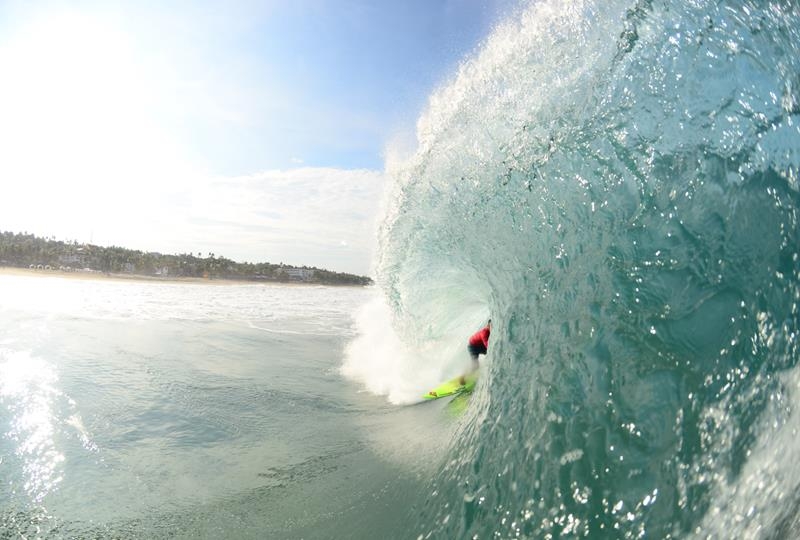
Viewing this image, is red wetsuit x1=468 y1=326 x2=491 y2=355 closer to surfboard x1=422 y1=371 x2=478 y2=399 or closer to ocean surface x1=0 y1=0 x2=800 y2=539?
surfboard x1=422 y1=371 x2=478 y2=399

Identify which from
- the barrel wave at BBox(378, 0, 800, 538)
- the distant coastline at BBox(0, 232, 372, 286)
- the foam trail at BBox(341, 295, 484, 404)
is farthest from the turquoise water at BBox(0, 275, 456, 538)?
the distant coastline at BBox(0, 232, 372, 286)

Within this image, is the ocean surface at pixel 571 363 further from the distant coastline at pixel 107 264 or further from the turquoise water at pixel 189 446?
the distant coastline at pixel 107 264

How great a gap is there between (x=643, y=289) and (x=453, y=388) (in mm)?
4442

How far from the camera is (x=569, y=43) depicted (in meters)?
4.53

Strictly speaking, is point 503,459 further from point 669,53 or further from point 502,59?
point 502,59

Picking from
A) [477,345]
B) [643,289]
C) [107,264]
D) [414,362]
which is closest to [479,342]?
[477,345]

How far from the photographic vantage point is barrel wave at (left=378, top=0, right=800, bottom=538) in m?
2.11

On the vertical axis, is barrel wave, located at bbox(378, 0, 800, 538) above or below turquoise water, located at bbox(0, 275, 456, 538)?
above

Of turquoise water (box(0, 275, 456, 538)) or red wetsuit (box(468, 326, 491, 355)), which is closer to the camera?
turquoise water (box(0, 275, 456, 538))

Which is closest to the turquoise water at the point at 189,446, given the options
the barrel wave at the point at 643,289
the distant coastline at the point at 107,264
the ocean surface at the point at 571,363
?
the ocean surface at the point at 571,363

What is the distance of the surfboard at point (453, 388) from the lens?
6.80 meters

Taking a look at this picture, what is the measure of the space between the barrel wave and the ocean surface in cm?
1

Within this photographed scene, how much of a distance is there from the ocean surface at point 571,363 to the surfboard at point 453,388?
0.24 m

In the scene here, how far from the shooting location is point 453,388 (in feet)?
22.7
